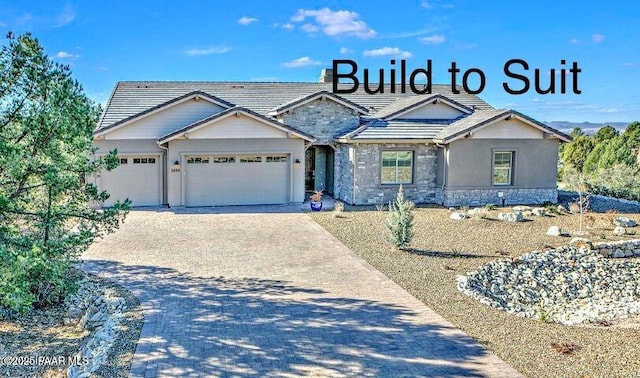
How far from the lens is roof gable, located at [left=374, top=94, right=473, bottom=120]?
24.8 metres

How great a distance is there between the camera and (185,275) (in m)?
12.1

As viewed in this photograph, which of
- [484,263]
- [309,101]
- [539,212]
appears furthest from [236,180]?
[539,212]

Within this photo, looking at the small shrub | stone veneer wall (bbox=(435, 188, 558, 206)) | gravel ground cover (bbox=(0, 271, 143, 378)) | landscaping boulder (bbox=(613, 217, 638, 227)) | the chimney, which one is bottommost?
gravel ground cover (bbox=(0, 271, 143, 378))

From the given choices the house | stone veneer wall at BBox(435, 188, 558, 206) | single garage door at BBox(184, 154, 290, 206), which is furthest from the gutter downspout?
stone veneer wall at BBox(435, 188, 558, 206)

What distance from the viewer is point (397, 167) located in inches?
922

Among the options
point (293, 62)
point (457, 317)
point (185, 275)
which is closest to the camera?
point (457, 317)

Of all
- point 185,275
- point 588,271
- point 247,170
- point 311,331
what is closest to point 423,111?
point 247,170

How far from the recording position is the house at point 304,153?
2214 cm

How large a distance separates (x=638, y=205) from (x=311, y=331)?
67.2 feet

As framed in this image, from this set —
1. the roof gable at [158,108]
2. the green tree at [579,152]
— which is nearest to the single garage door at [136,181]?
the roof gable at [158,108]

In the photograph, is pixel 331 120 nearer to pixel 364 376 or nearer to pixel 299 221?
pixel 299 221

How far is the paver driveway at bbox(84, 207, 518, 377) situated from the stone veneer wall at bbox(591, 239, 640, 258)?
7569 millimetres

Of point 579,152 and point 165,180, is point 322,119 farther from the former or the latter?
point 579,152

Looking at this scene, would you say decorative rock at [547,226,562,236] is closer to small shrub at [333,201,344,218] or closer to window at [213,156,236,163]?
small shrub at [333,201,344,218]
